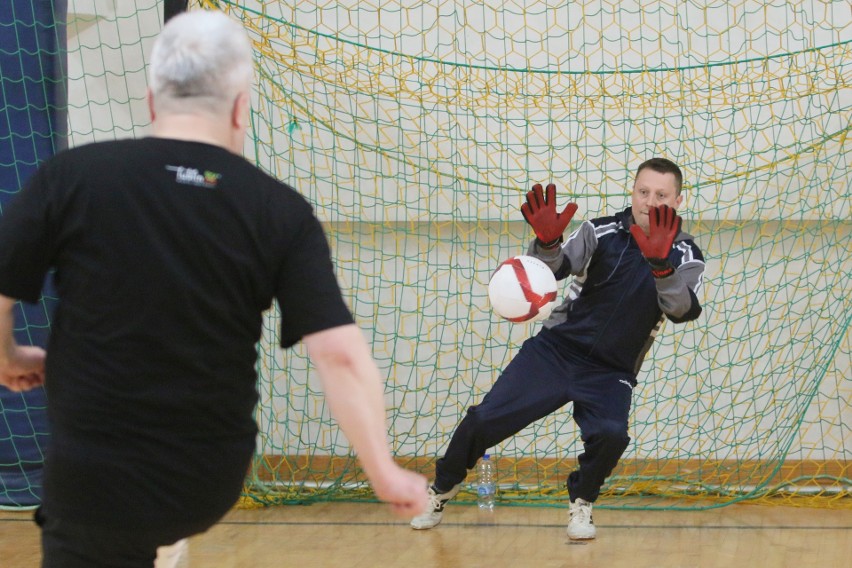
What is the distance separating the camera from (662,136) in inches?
203

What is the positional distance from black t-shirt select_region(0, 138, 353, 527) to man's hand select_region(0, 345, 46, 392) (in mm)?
168

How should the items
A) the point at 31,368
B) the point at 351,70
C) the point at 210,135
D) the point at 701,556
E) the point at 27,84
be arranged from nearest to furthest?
the point at 210,135
the point at 31,368
the point at 701,556
the point at 27,84
the point at 351,70

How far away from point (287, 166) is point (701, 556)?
9.10 ft

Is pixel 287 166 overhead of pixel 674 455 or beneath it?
overhead

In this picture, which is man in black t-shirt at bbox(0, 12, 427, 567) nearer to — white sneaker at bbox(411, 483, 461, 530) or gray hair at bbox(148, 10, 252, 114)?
gray hair at bbox(148, 10, 252, 114)

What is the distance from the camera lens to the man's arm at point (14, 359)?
1.55 m

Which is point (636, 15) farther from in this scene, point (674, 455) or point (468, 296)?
point (674, 455)

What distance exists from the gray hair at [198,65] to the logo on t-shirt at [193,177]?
11 centimetres

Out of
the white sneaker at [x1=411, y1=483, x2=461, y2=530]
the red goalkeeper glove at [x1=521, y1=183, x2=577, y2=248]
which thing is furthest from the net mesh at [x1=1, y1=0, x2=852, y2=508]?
the red goalkeeper glove at [x1=521, y1=183, x2=577, y2=248]

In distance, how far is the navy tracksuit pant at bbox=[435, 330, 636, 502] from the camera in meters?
4.00

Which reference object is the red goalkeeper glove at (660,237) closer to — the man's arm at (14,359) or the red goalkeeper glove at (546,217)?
the red goalkeeper glove at (546,217)

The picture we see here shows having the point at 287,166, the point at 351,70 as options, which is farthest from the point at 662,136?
the point at 287,166

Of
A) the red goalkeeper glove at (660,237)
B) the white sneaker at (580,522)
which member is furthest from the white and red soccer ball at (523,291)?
the white sneaker at (580,522)

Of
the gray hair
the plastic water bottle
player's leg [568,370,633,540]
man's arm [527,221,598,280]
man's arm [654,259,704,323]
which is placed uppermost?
the gray hair
